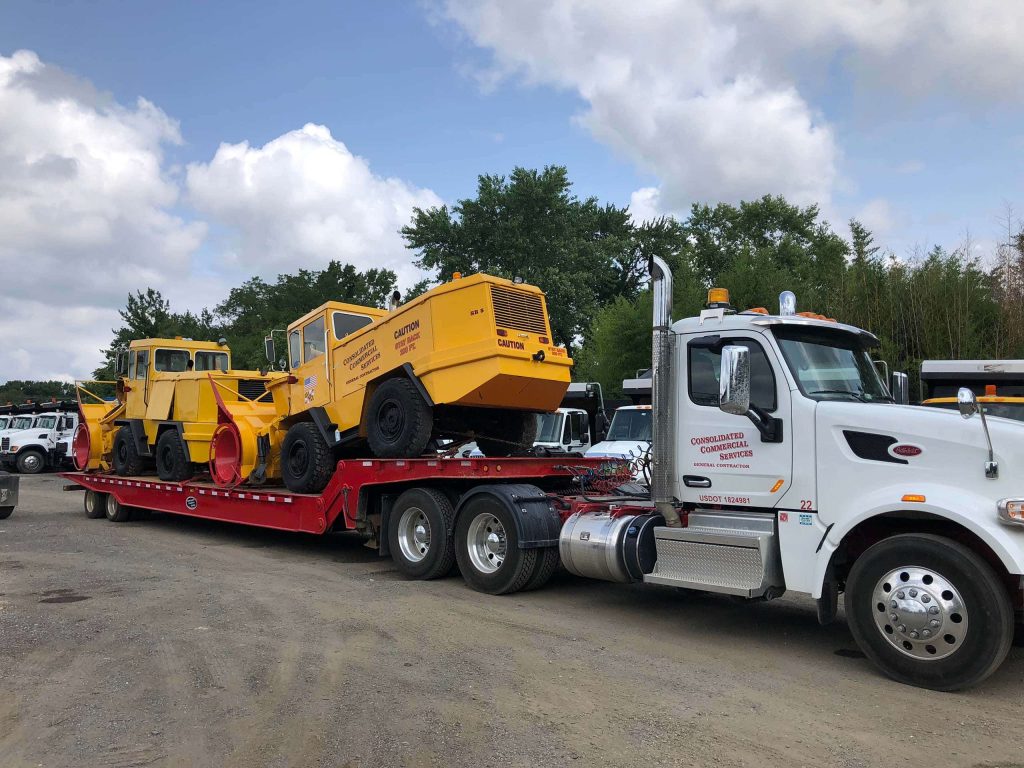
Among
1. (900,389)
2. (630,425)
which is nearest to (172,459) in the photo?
(630,425)

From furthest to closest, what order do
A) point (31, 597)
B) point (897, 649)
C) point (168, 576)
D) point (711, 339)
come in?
point (168, 576), point (31, 597), point (711, 339), point (897, 649)

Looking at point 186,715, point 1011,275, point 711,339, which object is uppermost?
point 1011,275

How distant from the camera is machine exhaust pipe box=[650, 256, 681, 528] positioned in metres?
6.89

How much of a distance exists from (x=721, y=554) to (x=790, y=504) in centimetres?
66

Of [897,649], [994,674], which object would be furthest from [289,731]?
[994,674]

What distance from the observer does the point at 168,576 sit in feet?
30.4

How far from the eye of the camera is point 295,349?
11625 mm

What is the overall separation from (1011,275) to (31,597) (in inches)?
797

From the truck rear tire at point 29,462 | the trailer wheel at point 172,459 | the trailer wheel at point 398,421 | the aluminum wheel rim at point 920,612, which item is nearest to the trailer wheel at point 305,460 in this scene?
the trailer wheel at point 398,421

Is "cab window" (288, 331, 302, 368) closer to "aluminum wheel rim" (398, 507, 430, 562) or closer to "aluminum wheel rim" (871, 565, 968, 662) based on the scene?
"aluminum wheel rim" (398, 507, 430, 562)

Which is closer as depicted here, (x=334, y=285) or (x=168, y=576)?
(x=168, y=576)

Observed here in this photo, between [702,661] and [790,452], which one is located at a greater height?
[790,452]

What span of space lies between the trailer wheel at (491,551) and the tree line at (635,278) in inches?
115

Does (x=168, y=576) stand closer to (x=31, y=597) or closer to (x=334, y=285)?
(x=31, y=597)
